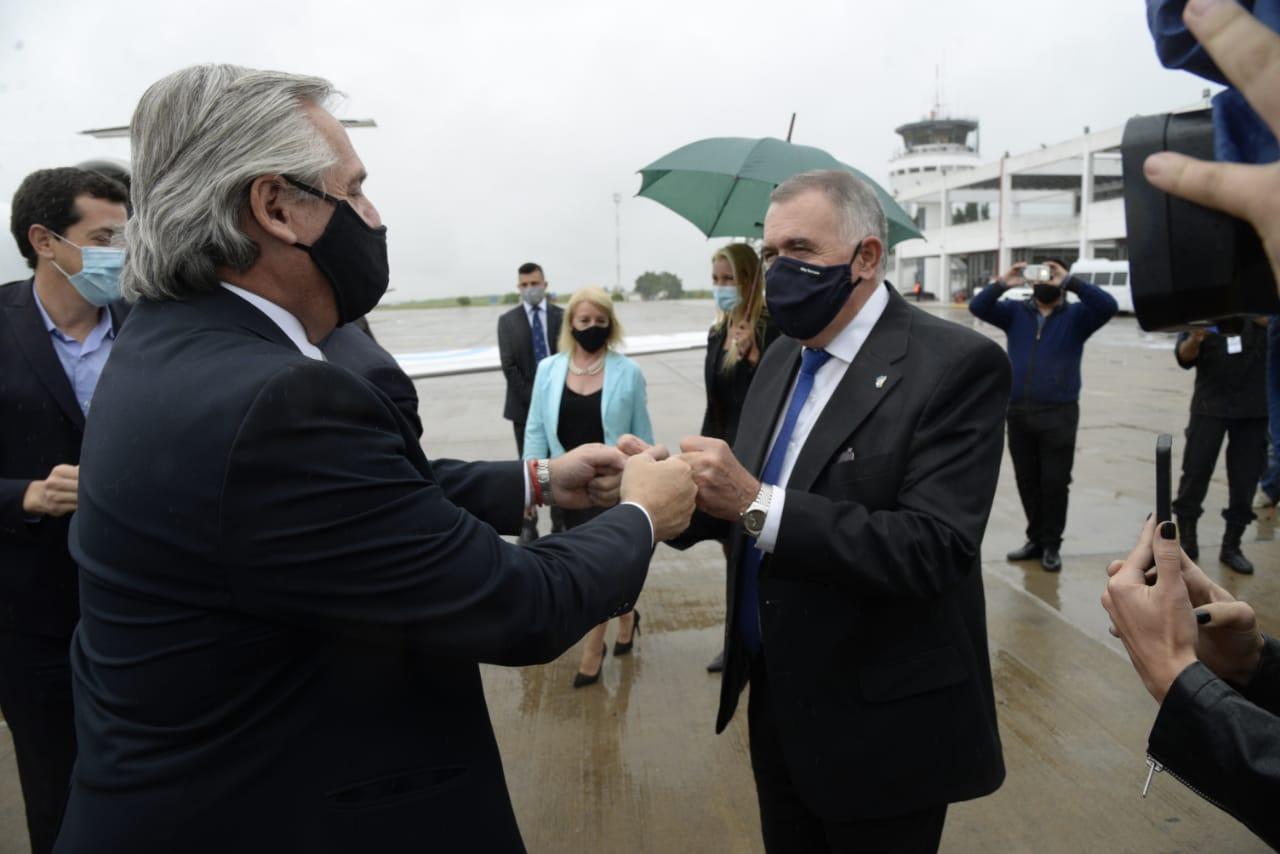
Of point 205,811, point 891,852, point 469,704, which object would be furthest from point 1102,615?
point 205,811

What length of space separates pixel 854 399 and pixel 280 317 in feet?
4.13

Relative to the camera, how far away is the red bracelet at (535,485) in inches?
85.4

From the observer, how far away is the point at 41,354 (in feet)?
8.25

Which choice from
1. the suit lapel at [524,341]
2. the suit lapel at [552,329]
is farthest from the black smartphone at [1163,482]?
the suit lapel at [552,329]

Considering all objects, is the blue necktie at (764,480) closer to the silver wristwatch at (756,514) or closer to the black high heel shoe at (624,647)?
the silver wristwatch at (756,514)

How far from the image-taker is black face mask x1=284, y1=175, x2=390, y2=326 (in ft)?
4.78

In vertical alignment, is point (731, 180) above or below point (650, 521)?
above

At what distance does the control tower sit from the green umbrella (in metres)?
76.0

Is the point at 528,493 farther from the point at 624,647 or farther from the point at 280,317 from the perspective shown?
the point at 624,647

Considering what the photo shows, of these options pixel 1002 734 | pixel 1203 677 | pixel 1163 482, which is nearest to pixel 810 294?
pixel 1163 482

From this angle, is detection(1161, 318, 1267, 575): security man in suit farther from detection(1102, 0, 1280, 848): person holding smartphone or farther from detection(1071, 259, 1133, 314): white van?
detection(1071, 259, 1133, 314): white van

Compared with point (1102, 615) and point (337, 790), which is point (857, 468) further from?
point (1102, 615)

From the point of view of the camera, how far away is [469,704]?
1465mm

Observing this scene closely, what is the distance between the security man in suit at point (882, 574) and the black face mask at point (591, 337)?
9.37 feet
